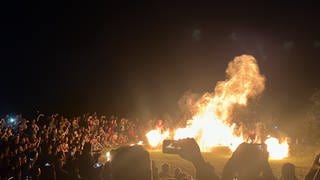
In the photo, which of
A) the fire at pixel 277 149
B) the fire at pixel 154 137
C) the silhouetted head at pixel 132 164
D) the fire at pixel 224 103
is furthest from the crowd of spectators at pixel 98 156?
the fire at pixel 277 149

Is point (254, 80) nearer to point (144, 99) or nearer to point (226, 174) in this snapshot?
point (144, 99)

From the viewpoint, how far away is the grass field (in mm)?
18125

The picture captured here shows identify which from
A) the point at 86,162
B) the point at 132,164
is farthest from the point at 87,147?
the point at 132,164

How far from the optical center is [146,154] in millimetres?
4023

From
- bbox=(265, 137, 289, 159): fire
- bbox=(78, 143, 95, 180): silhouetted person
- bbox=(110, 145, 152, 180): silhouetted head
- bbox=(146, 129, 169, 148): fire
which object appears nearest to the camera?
bbox=(110, 145, 152, 180): silhouetted head

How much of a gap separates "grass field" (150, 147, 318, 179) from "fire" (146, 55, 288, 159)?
8.91 feet

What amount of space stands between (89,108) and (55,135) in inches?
872

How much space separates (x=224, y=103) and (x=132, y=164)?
2859 cm

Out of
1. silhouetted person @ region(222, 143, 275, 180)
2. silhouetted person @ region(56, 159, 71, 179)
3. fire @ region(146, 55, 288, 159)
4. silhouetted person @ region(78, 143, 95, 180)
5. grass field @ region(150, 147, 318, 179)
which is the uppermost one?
fire @ region(146, 55, 288, 159)

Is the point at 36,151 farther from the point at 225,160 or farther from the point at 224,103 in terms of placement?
the point at 224,103

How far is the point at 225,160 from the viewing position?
2283 centimetres

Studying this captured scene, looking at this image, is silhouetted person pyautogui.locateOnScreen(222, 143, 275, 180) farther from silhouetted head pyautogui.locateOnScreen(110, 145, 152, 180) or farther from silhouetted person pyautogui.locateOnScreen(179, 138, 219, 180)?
silhouetted head pyautogui.locateOnScreen(110, 145, 152, 180)

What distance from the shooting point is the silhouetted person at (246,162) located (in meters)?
4.62

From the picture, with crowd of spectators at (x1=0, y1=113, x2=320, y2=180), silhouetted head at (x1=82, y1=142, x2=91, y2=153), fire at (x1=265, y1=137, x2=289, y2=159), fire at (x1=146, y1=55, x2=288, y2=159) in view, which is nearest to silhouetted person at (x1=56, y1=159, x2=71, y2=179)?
crowd of spectators at (x1=0, y1=113, x2=320, y2=180)
